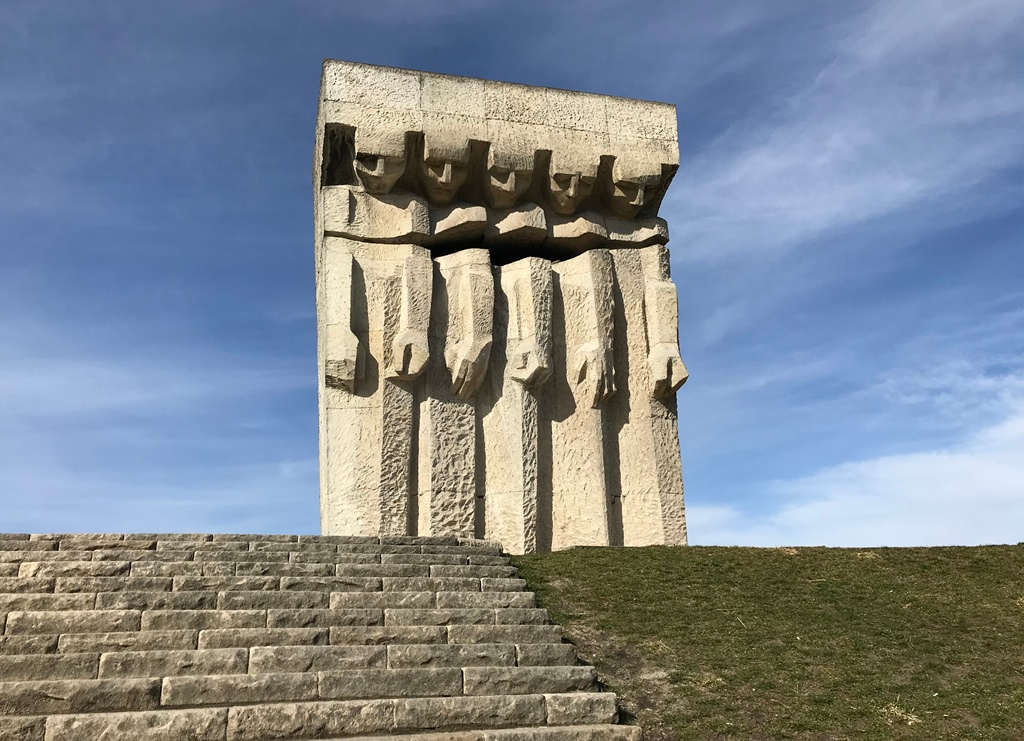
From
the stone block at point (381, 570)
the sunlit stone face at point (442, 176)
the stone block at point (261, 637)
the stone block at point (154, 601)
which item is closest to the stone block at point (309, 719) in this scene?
the stone block at point (261, 637)

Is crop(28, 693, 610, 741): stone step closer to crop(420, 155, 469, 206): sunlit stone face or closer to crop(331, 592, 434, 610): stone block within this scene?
crop(331, 592, 434, 610): stone block

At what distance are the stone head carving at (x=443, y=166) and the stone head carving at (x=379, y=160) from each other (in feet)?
1.05

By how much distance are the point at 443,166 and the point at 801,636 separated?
7400mm

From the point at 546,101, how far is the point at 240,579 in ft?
27.7

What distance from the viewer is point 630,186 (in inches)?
541

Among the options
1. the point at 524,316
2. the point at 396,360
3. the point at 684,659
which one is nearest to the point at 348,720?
the point at 684,659

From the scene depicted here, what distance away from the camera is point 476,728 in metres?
6.25

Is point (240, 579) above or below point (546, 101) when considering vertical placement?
below

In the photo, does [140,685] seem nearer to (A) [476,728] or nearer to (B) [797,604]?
(A) [476,728]

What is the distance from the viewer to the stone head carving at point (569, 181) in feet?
44.0

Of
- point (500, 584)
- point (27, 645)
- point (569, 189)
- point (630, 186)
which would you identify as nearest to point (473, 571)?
point (500, 584)

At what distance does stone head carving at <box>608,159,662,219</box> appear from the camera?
13680 millimetres

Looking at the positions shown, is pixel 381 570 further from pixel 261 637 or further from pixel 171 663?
pixel 171 663

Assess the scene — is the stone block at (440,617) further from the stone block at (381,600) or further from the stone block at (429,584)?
the stone block at (429,584)
